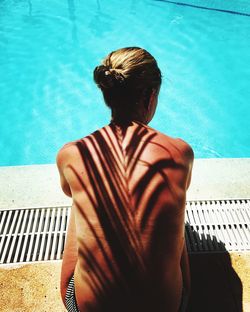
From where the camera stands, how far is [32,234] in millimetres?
2600

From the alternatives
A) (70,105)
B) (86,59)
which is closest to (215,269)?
(70,105)

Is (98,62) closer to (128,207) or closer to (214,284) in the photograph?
(214,284)

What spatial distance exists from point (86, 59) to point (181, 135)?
3184 mm

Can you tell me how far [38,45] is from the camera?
24.0 ft

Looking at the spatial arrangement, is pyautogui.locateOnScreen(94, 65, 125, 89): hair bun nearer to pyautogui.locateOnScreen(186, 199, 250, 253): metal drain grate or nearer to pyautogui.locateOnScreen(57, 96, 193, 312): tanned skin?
pyautogui.locateOnScreen(57, 96, 193, 312): tanned skin

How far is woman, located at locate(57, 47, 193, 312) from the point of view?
1.29 meters

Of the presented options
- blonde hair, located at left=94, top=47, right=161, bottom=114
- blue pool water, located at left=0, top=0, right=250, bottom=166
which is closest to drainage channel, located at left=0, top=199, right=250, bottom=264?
blonde hair, located at left=94, top=47, right=161, bottom=114

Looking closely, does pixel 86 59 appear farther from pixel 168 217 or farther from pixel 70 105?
pixel 168 217

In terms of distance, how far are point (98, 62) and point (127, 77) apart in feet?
19.7

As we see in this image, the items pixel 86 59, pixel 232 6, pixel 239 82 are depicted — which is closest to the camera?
pixel 239 82

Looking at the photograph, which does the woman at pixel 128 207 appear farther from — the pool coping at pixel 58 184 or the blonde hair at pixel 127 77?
the pool coping at pixel 58 184

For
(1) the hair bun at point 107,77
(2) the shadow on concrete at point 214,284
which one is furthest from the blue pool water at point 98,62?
(1) the hair bun at point 107,77

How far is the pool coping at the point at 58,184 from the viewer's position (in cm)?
288

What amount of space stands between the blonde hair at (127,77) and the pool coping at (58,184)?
1586 mm
